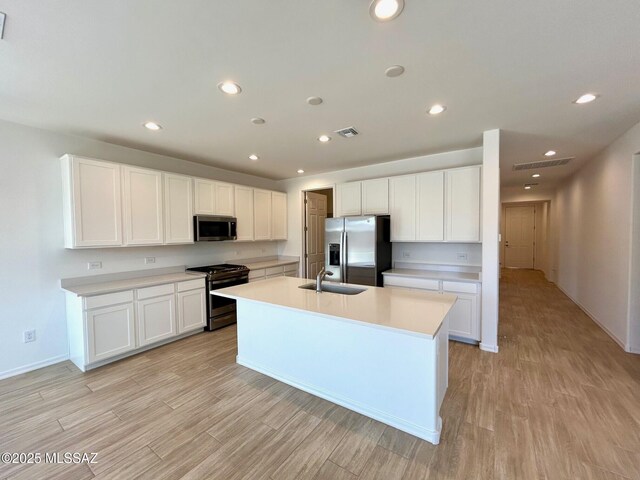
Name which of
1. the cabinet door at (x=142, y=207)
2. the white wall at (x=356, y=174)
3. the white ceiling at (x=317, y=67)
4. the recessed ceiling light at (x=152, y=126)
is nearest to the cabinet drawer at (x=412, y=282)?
the white wall at (x=356, y=174)

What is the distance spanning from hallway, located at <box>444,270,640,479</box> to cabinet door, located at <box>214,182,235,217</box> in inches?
154

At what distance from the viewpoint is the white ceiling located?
1.45m

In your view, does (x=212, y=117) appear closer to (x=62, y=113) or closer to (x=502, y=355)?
(x=62, y=113)

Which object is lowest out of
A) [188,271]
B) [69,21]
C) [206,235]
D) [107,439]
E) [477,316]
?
[107,439]

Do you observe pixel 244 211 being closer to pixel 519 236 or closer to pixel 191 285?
pixel 191 285

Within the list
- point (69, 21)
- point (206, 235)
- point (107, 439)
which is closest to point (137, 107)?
point (69, 21)

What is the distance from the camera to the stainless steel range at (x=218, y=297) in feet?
13.2

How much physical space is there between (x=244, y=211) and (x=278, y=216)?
2.95 feet

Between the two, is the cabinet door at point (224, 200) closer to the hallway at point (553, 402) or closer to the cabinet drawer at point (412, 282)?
the cabinet drawer at point (412, 282)

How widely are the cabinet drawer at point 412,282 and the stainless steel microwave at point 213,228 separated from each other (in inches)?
104

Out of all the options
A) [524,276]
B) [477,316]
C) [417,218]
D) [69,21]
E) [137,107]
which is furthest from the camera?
[524,276]

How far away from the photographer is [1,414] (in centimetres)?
223

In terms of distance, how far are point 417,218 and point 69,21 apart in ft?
12.8

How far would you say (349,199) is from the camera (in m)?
4.64
